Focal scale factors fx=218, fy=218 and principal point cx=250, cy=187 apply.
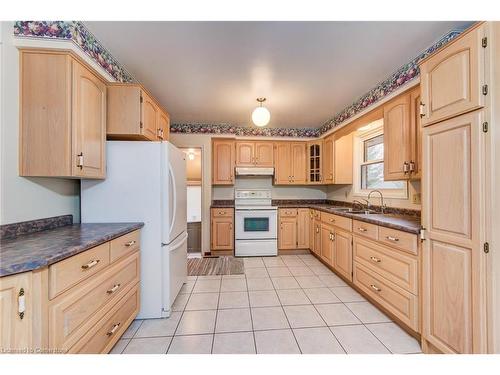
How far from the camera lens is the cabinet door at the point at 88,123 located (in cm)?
152

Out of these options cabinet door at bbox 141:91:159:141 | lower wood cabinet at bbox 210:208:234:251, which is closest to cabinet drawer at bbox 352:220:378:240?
lower wood cabinet at bbox 210:208:234:251

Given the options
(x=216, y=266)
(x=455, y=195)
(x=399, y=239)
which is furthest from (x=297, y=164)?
(x=455, y=195)

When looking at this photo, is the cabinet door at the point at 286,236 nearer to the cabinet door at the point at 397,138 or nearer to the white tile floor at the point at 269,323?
the white tile floor at the point at 269,323

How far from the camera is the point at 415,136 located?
1.96 m

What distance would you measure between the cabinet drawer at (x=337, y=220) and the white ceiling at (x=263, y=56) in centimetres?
160

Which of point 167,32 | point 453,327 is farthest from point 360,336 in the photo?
point 167,32

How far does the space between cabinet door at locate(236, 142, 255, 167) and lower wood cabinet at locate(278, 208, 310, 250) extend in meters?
1.09

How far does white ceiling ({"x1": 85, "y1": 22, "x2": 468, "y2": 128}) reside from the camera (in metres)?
1.63

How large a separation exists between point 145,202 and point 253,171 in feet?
8.05

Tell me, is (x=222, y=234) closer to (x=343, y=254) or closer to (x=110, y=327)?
(x=343, y=254)

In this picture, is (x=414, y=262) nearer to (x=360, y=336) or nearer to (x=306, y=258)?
(x=360, y=336)

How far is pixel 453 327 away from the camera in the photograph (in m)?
1.33
